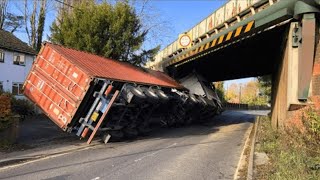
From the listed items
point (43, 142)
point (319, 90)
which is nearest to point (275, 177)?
point (319, 90)

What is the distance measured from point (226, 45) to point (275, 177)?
1418cm

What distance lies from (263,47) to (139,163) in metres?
13.9

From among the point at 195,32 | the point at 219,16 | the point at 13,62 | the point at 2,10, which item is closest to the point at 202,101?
the point at 195,32

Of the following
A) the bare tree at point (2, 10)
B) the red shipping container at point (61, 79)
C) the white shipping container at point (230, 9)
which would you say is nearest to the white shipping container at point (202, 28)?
the white shipping container at point (230, 9)

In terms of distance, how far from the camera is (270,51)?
24609mm

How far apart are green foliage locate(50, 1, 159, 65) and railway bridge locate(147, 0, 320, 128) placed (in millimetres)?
3786

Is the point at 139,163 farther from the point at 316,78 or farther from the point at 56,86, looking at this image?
the point at 56,86

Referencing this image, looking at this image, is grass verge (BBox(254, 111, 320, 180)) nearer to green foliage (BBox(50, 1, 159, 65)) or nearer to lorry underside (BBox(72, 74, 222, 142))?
lorry underside (BBox(72, 74, 222, 142))

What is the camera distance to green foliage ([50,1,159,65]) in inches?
1087

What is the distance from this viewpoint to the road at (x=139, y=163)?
9.78 metres

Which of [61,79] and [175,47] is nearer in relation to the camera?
[61,79]

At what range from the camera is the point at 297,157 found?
957cm

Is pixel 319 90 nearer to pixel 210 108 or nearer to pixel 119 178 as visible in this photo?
pixel 119 178

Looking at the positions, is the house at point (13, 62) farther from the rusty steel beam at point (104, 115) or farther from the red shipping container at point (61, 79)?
the rusty steel beam at point (104, 115)
